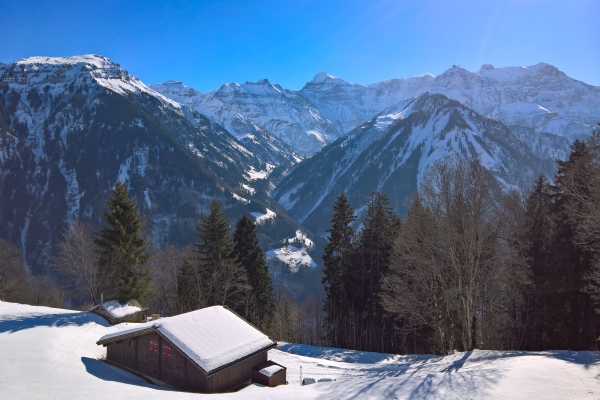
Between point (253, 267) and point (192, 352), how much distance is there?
2069cm

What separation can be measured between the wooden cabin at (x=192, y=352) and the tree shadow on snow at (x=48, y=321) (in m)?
7.00

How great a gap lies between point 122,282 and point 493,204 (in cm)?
3017

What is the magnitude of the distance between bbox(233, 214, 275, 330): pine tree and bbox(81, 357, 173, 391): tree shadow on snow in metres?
18.5

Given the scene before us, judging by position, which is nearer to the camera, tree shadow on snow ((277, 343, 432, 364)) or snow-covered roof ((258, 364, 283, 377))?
snow-covered roof ((258, 364, 283, 377))

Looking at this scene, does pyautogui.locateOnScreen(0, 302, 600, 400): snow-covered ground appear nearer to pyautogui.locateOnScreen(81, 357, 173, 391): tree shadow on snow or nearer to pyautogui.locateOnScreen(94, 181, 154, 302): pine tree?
pyautogui.locateOnScreen(81, 357, 173, 391): tree shadow on snow

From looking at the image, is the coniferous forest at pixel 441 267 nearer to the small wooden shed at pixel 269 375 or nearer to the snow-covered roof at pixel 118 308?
the snow-covered roof at pixel 118 308

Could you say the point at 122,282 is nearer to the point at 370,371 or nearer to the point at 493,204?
the point at 370,371

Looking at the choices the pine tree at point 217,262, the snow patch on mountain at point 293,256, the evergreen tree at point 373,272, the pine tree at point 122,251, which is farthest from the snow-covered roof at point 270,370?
the snow patch on mountain at point 293,256

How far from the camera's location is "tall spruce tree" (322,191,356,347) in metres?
37.1

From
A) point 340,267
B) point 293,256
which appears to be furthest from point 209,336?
point 293,256

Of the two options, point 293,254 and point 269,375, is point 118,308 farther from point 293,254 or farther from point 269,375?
point 293,254

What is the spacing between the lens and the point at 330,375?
2311 centimetres

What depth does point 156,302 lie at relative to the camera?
57.0 m

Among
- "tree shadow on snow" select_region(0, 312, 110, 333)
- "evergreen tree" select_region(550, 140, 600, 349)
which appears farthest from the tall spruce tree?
"tree shadow on snow" select_region(0, 312, 110, 333)
